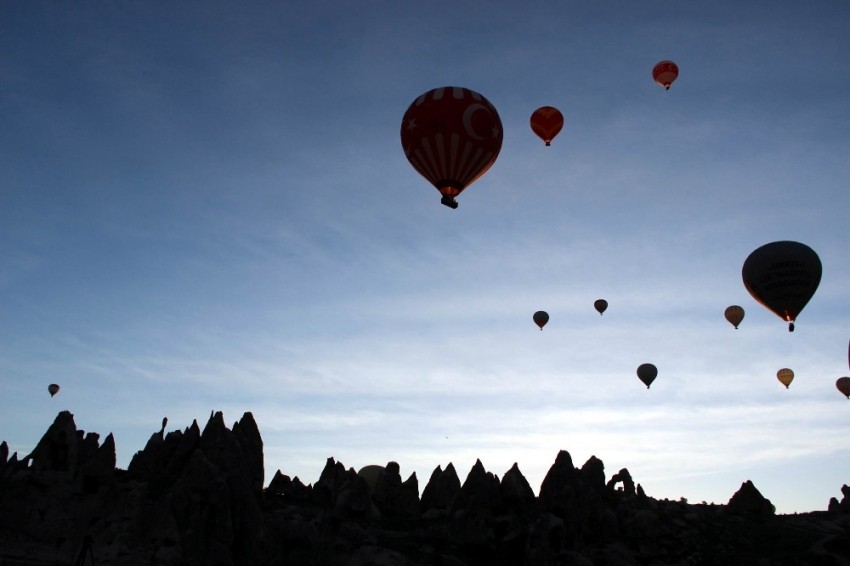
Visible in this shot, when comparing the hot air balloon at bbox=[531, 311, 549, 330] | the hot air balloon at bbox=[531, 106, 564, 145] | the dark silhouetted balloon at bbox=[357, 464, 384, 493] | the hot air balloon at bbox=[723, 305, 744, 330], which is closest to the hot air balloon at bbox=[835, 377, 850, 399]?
the hot air balloon at bbox=[723, 305, 744, 330]

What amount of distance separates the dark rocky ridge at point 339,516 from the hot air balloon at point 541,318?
11.6 metres

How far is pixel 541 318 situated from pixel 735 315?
17009 mm

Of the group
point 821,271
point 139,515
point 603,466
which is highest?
point 821,271

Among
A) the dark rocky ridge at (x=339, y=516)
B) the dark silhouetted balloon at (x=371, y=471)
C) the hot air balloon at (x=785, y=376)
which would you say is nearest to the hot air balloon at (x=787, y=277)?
the dark rocky ridge at (x=339, y=516)

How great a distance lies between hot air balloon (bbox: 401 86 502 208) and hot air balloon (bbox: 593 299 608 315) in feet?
93.7

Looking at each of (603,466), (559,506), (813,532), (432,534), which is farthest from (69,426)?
(813,532)

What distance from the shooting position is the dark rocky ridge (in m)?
41.1

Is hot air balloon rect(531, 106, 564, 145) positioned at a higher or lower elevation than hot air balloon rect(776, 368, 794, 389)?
higher

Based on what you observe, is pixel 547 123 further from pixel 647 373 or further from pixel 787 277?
pixel 647 373

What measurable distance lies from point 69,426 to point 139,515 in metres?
13.8

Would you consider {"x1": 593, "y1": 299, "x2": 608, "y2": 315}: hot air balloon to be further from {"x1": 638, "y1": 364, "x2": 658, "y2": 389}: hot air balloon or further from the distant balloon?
the distant balloon

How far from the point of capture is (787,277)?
42375 millimetres

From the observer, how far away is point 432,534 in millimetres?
49281

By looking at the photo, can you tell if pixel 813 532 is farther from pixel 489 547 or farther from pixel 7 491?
pixel 7 491
